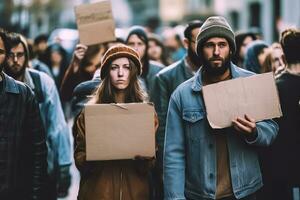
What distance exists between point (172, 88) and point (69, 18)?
126ft

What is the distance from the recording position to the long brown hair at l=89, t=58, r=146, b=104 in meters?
5.75

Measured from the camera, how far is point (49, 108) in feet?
23.6

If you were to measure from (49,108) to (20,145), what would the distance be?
6.84ft

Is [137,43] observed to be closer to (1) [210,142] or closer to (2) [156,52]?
(2) [156,52]

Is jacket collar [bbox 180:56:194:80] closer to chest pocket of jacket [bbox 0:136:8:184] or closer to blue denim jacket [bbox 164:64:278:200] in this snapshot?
blue denim jacket [bbox 164:64:278:200]

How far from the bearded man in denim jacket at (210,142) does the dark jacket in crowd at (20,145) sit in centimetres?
88

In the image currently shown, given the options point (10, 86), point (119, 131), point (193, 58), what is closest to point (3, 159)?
point (10, 86)

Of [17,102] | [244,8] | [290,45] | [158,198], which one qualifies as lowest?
[158,198]

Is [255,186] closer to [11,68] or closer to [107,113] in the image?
[107,113]

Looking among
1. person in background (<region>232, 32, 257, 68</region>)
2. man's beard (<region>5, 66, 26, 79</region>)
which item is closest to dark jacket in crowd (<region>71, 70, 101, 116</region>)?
man's beard (<region>5, 66, 26, 79</region>)

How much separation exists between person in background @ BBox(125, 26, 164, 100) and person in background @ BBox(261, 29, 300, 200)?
6.88ft

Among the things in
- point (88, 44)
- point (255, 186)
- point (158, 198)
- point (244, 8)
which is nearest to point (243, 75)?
point (255, 186)

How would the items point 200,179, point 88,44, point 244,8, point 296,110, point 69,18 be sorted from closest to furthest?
point 200,179 < point 296,110 < point 88,44 < point 244,8 < point 69,18

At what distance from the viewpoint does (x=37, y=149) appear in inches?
205
